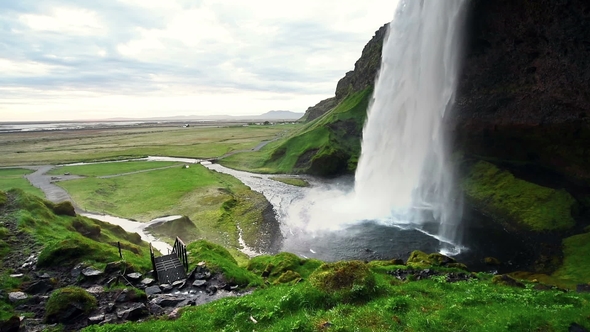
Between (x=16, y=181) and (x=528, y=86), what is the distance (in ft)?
269

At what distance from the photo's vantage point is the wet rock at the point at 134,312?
13985 millimetres

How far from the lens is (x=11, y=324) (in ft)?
42.0

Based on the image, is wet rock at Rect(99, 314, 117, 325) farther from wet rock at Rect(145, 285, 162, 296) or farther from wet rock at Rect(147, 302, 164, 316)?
wet rock at Rect(145, 285, 162, 296)

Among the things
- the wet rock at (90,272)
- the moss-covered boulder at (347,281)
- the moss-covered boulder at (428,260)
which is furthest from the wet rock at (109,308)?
the moss-covered boulder at (428,260)

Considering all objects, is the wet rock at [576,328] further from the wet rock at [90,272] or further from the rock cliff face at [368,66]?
the rock cliff face at [368,66]

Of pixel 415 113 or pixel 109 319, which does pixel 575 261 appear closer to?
pixel 415 113

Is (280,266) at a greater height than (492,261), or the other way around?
(280,266)

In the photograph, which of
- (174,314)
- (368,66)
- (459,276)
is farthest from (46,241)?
(368,66)

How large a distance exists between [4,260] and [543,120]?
53.6 m

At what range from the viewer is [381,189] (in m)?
49.9

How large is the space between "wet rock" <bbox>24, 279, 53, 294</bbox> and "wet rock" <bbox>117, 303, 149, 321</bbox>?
4837 mm

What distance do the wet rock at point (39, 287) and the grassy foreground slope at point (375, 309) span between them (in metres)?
5.70

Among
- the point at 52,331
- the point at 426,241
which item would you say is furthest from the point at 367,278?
the point at 426,241

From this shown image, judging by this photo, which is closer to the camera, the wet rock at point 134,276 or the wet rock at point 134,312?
the wet rock at point 134,312
